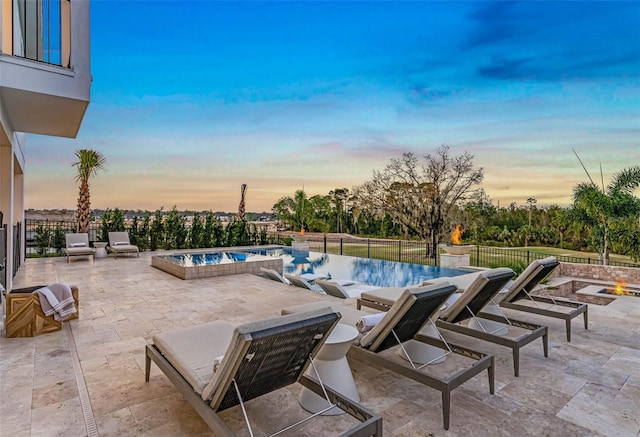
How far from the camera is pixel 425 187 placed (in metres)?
19.9

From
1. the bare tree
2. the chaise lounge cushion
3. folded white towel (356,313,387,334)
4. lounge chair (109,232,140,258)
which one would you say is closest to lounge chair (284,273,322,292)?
folded white towel (356,313,387,334)

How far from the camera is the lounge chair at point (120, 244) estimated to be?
41.6 feet

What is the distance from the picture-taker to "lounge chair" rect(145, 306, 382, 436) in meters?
2.03

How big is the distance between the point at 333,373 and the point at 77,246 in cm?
1262

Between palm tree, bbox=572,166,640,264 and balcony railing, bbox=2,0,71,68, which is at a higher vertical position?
balcony railing, bbox=2,0,71,68

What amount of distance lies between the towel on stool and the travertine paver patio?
256mm

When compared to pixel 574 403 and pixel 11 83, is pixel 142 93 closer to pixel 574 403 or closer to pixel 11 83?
pixel 11 83

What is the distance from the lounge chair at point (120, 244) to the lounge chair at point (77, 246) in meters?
0.70

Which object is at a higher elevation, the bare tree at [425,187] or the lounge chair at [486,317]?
the bare tree at [425,187]

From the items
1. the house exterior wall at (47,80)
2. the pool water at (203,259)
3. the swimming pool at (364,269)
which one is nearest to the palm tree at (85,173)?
the pool water at (203,259)

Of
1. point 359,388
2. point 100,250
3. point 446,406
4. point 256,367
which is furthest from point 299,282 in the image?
point 100,250

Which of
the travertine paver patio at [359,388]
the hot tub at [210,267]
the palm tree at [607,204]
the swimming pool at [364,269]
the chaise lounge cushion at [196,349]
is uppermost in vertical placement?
the palm tree at [607,204]

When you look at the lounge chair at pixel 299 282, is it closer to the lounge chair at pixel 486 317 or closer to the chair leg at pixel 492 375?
the lounge chair at pixel 486 317

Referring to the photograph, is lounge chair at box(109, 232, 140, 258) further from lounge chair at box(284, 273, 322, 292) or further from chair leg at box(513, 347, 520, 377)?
chair leg at box(513, 347, 520, 377)
